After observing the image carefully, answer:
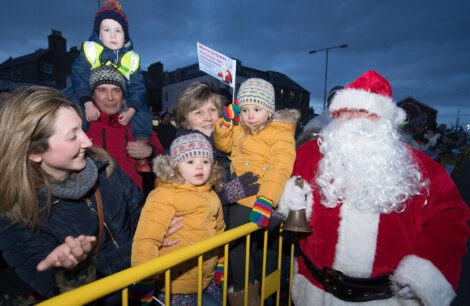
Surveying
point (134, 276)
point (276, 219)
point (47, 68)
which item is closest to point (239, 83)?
point (47, 68)

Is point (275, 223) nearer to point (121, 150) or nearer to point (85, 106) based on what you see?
point (121, 150)

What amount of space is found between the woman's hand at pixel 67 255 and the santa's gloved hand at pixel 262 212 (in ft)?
3.72

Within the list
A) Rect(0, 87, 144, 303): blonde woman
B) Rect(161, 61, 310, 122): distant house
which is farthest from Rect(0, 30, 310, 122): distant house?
Rect(0, 87, 144, 303): blonde woman

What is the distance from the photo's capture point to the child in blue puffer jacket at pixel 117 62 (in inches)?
120

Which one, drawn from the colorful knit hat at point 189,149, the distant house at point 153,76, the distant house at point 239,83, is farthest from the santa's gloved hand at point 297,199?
the distant house at point 239,83

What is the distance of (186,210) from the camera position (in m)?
2.04

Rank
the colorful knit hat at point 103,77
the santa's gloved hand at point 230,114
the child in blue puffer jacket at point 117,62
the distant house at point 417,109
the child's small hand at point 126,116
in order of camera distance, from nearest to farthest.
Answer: the santa's gloved hand at point 230,114 → the colorful knit hat at point 103,77 → the child's small hand at point 126,116 → the child in blue puffer jacket at point 117,62 → the distant house at point 417,109

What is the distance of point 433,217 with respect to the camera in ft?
6.05

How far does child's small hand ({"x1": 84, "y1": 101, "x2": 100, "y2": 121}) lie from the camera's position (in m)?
2.71

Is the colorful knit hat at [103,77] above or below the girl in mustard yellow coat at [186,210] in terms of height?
above

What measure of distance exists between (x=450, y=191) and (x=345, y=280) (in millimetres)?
917

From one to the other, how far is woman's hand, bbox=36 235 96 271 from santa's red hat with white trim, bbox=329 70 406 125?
206 centimetres

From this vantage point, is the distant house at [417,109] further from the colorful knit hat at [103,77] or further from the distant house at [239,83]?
the colorful knit hat at [103,77]

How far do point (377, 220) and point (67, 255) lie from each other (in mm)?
1830
